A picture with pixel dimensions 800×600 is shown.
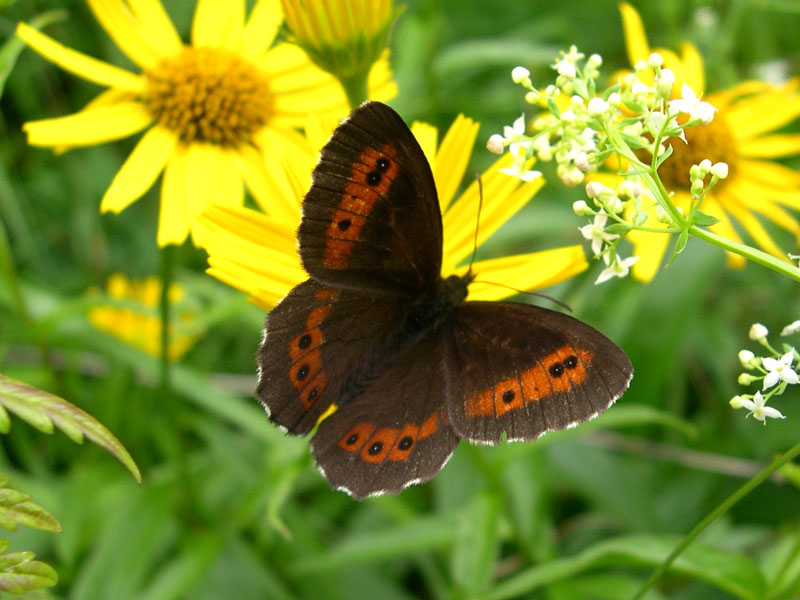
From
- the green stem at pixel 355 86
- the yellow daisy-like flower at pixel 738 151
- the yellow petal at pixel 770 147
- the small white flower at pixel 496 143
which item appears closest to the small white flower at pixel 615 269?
the small white flower at pixel 496 143

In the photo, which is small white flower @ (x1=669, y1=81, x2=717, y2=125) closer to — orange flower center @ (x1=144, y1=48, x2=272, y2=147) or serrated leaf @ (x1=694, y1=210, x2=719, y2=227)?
serrated leaf @ (x1=694, y1=210, x2=719, y2=227)

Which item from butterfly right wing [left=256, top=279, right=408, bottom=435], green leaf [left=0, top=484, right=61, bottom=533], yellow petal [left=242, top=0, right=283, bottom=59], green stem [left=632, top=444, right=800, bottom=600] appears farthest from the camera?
yellow petal [left=242, top=0, right=283, bottom=59]

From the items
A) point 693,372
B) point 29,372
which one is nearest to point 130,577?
point 29,372

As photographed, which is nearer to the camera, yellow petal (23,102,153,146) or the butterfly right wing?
the butterfly right wing

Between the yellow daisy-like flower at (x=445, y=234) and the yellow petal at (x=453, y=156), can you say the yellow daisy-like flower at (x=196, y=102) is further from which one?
the yellow petal at (x=453, y=156)

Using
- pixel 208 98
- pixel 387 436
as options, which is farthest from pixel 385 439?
pixel 208 98

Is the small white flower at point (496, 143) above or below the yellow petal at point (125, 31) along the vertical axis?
below

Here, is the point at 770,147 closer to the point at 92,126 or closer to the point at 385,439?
the point at 385,439

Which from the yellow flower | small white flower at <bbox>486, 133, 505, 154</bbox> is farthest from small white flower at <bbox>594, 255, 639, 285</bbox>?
the yellow flower

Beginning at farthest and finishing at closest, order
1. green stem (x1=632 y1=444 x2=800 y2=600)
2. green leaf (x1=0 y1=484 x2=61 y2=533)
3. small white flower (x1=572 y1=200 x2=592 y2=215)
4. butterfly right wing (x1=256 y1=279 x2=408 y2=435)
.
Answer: butterfly right wing (x1=256 y1=279 x2=408 y2=435), small white flower (x1=572 y1=200 x2=592 y2=215), green stem (x1=632 y1=444 x2=800 y2=600), green leaf (x1=0 y1=484 x2=61 y2=533)
